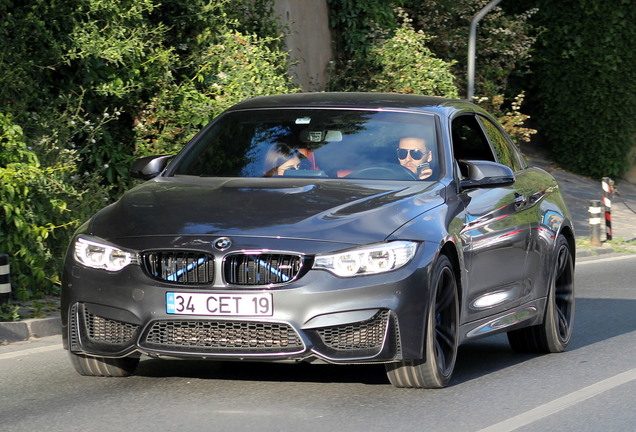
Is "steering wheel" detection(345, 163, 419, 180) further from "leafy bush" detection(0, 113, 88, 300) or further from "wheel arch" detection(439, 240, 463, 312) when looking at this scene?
"leafy bush" detection(0, 113, 88, 300)

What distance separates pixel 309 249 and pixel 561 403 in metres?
1.70

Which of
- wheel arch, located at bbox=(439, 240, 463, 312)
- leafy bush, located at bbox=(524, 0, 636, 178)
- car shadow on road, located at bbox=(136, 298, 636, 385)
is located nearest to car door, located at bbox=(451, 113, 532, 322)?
wheel arch, located at bbox=(439, 240, 463, 312)

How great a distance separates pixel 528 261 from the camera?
Result: 349 inches

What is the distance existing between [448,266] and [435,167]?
0.85m

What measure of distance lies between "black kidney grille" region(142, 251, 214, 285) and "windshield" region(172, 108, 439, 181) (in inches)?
51.6

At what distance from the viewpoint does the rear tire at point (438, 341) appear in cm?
720

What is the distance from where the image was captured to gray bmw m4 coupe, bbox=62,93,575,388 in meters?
6.83

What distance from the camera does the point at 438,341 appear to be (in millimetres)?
7527

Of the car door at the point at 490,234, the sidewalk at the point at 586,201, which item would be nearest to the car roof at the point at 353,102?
the car door at the point at 490,234

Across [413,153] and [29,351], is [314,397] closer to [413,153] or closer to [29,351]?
[413,153]

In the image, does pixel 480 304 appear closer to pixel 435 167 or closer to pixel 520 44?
pixel 435 167

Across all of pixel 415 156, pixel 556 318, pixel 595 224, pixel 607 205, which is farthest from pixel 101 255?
pixel 607 205

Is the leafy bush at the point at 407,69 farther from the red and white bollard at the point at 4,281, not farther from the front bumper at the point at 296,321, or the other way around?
the front bumper at the point at 296,321

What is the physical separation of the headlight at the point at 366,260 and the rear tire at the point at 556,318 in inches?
103
